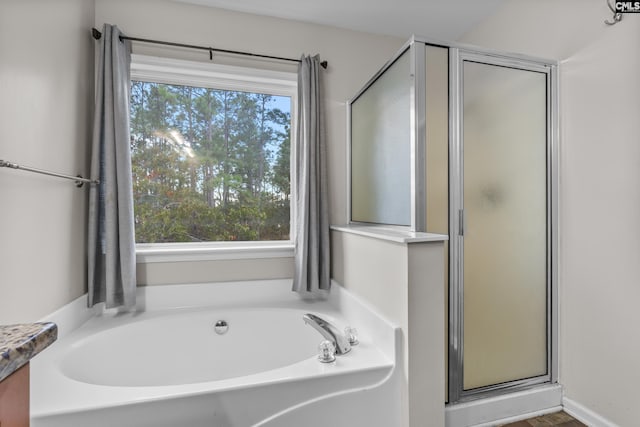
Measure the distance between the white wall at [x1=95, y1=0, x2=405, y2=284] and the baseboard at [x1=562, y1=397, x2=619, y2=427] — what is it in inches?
63.7

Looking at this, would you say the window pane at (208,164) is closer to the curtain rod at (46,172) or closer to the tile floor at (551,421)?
the curtain rod at (46,172)

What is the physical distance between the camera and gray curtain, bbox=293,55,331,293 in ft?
7.04

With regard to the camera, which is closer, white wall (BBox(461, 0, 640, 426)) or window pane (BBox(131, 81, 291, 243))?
white wall (BBox(461, 0, 640, 426))

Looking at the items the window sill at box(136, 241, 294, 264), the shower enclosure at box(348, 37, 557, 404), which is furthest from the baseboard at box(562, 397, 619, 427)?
the window sill at box(136, 241, 294, 264)

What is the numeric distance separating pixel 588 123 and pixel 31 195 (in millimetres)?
2625

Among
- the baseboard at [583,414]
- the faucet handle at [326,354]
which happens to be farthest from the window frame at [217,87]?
the baseboard at [583,414]

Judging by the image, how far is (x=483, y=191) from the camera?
1.62 metres

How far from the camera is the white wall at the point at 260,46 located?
79.4 inches

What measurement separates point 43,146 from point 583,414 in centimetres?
291

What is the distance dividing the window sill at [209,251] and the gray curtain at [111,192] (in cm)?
17

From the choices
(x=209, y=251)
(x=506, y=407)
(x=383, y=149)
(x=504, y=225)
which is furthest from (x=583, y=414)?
(x=209, y=251)

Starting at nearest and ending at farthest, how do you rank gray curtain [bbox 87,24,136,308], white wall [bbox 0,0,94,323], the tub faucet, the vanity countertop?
1. the vanity countertop
2. white wall [bbox 0,0,94,323]
3. the tub faucet
4. gray curtain [bbox 87,24,136,308]

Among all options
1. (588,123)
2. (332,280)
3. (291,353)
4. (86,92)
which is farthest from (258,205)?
(588,123)

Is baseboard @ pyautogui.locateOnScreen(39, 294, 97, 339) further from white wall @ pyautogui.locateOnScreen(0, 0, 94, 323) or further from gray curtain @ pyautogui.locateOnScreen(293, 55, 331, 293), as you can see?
gray curtain @ pyautogui.locateOnScreen(293, 55, 331, 293)
